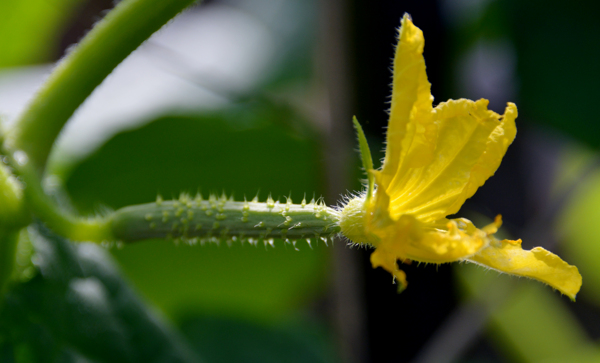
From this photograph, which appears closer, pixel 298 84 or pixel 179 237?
pixel 179 237

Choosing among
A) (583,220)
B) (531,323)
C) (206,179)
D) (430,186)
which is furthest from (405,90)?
(531,323)

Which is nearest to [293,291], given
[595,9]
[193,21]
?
[193,21]

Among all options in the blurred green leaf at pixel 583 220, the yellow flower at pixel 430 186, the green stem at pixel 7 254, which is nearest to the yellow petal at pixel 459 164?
the yellow flower at pixel 430 186

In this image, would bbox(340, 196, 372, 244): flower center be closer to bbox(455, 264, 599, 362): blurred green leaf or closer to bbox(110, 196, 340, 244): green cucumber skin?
bbox(110, 196, 340, 244): green cucumber skin

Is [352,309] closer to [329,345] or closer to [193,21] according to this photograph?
[329,345]

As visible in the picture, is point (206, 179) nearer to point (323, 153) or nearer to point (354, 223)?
point (323, 153)

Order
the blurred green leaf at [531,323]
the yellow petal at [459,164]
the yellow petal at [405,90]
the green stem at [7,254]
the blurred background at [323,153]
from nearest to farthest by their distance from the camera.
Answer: the yellow petal at [405,90] → the yellow petal at [459,164] → the green stem at [7,254] → the blurred background at [323,153] → the blurred green leaf at [531,323]

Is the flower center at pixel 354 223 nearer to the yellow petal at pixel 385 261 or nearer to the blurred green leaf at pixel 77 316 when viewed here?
the yellow petal at pixel 385 261
